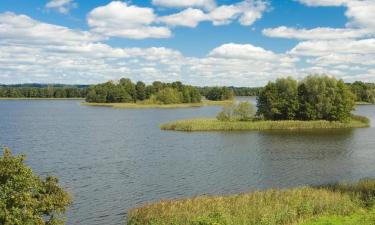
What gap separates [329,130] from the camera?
266 feet

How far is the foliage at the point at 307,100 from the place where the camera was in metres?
87.9

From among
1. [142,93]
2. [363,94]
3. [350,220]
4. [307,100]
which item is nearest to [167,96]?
[142,93]

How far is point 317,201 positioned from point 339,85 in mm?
70391

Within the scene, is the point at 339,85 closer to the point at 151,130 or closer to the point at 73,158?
the point at 151,130

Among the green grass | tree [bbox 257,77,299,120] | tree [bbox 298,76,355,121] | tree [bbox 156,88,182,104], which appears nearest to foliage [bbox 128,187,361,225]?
Answer: the green grass

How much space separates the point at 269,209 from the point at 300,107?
6739 cm

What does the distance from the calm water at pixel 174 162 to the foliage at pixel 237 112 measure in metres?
12.7

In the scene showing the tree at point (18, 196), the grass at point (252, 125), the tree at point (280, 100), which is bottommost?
the grass at point (252, 125)

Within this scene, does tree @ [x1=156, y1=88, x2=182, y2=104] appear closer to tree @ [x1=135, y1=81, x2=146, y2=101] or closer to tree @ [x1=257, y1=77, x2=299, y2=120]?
tree @ [x1=135, y1=81, x2=146, y2=101]

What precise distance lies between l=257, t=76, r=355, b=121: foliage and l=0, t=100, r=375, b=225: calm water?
11.0 m

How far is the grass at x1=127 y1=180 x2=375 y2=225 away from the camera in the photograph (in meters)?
23.0

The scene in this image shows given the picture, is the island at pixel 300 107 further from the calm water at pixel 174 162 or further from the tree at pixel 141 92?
the tree at pixel 141 92

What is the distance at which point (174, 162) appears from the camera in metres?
47.9

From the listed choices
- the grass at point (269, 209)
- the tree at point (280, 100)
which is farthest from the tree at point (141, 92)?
the grass at point (269, 209)
